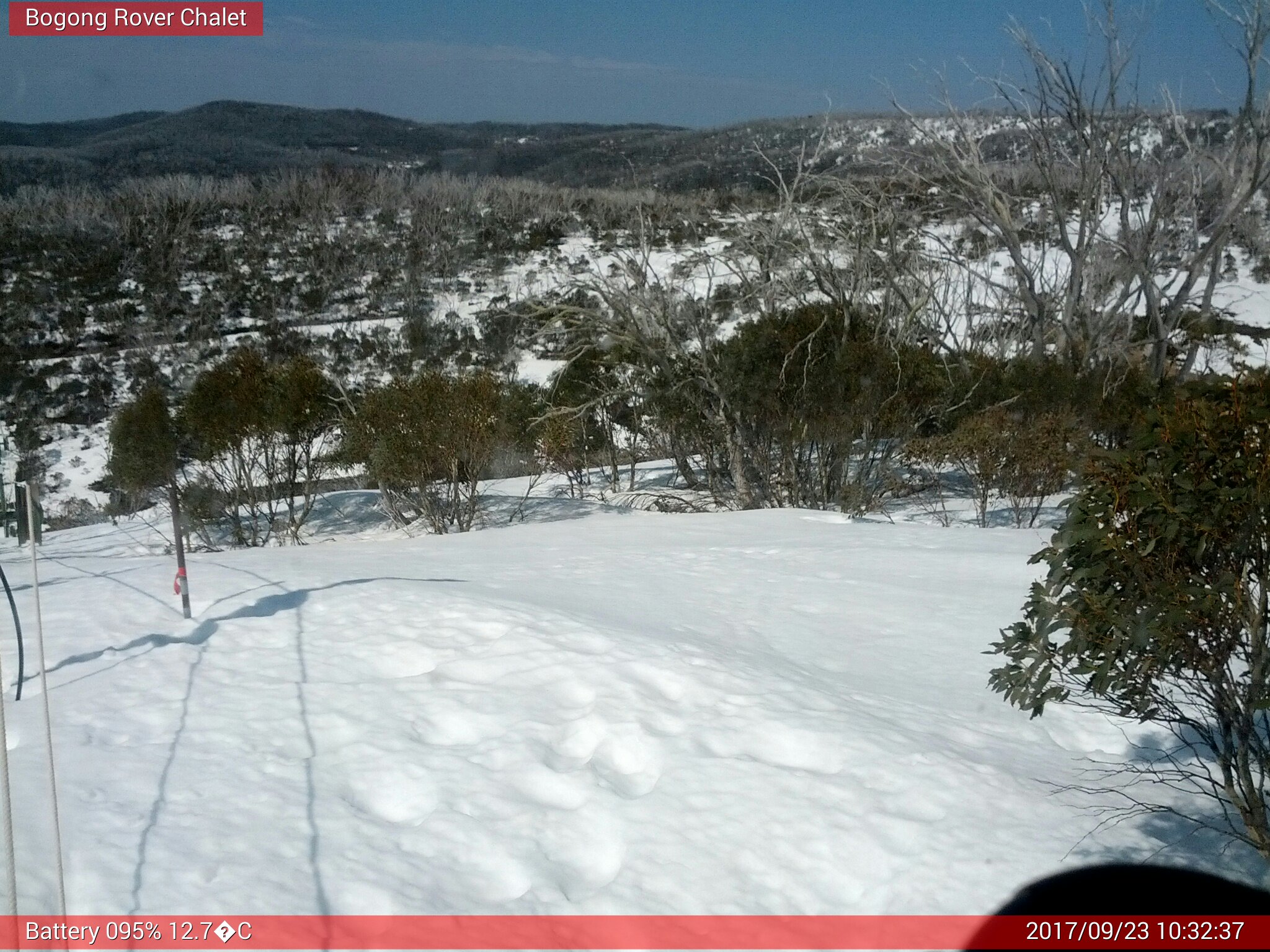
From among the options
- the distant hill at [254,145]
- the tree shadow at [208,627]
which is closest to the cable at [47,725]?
the tree shadow at [208,627]

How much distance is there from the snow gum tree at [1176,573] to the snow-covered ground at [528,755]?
2.47 feet

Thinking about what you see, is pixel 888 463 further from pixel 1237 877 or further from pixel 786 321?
pixel 1237 877

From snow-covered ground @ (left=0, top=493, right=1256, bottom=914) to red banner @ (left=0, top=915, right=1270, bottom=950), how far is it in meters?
0.07

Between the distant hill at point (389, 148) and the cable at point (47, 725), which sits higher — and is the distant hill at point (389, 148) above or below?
above

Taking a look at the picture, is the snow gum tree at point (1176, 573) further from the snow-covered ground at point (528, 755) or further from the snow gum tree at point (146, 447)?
the snow gum tree at point (146, 447)

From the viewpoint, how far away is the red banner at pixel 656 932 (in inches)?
104

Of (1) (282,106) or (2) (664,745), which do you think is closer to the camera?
(2) (664,745)

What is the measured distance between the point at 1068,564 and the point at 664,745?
190cm

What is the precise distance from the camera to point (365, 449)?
14250 millimetres

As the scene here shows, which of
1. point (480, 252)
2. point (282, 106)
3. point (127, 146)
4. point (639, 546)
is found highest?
point (282, 106)

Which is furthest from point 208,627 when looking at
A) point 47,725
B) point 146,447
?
point 146,447

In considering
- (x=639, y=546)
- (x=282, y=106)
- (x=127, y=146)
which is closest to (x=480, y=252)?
(x=127, y=146)

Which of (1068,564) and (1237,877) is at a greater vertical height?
(1068,564)

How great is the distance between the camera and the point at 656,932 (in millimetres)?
3004
